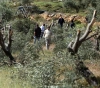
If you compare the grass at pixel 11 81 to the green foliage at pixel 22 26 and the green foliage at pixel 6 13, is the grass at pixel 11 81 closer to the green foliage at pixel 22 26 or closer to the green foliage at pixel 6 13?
the green foliage at pixel 22 26

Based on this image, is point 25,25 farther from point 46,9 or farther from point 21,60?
point 46,9

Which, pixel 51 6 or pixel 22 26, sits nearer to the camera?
pixel 22 26

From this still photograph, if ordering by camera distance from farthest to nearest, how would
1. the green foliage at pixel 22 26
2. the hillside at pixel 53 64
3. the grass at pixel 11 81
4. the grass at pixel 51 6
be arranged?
1. the grass at pixel 51 6
2. the green foliage at pixel 22 26
3. the grass at pixel 11 81
4. the hillside at pixel 53 64

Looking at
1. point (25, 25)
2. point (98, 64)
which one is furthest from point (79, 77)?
point (25, 25)

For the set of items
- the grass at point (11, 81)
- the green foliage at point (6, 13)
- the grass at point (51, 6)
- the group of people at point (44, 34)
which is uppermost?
the grass at point (11, 81)

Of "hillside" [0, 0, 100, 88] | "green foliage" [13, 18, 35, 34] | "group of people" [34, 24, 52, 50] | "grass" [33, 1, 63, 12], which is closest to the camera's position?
"hillside" [0, 0, 100, 88]

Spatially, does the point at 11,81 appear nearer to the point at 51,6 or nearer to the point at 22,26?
the point at 22,26

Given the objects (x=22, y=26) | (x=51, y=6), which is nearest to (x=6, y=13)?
(x=22, y=26)

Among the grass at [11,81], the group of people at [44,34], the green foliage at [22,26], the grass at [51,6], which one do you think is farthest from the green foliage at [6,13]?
the grass at [11,81]

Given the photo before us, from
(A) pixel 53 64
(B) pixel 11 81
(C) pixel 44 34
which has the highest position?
(A) pixel 53 64

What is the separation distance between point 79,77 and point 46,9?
45.4 metres

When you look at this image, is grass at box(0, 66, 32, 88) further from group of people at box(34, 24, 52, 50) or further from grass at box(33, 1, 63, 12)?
grass at box(33, 1, 63, 12)

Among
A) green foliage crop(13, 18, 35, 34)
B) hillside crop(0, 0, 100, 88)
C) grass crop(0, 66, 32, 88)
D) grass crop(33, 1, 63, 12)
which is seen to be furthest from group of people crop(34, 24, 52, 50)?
grass crop(33, 1, 63, 12)

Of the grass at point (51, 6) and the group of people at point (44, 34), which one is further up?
the group of people at point (44, 34)
